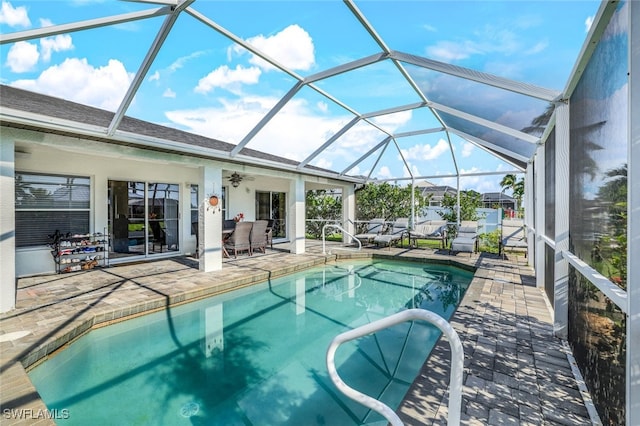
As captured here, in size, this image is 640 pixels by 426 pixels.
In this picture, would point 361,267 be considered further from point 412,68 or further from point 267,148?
point 412,68

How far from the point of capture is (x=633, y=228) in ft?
5.00

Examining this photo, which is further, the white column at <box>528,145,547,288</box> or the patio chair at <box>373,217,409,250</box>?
the patio chair at <box>373,217,409,250</box>

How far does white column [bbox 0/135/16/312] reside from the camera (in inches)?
173

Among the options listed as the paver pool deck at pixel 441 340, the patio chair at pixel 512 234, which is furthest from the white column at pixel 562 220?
the patio chair at pixel 512 234

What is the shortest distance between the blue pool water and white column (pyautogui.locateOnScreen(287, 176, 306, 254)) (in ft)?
13.1

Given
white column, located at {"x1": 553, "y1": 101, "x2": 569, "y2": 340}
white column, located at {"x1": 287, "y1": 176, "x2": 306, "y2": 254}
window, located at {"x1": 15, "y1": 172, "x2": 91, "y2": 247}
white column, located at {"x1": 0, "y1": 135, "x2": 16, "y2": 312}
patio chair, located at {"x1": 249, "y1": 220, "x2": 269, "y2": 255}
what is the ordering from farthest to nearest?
white column, located at {"x1": 287, "y1": 176, "x2": 306, "y2": 254}
patio chair, located at {"x1": 249, "y1": 220, "x2": 269, "y2": 255}
window, located at {"x1": 15, "y1": 172, "x2": 91, "y2": 247}
white column, located at {"x1": 0, "y1": 135, "x2": 16, "y2": 312}
white column, located at {"x1": 553, "y1": 101, "x2": 569, "y2": 340}

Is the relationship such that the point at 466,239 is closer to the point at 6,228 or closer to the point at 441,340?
the point at 441,340

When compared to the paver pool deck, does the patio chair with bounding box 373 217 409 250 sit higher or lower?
higher

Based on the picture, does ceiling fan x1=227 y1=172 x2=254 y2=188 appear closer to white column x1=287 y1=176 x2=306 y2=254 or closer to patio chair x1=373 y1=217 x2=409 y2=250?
white column x1=287 y1=176 x2=306 y2=254

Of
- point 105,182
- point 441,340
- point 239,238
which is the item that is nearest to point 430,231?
point 239,238

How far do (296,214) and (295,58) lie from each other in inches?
225

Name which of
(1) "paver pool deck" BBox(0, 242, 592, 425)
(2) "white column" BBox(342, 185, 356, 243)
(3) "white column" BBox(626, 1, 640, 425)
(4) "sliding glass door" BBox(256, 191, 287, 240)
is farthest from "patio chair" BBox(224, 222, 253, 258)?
(3) "white column" BBox(626, 1, 640, 425)

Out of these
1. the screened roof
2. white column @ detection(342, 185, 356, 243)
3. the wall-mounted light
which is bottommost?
white column @ detection(342, 185, 356, 243)

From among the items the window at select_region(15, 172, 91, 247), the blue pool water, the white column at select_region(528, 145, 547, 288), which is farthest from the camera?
the window at select_region(15, 172, 91, 247)
